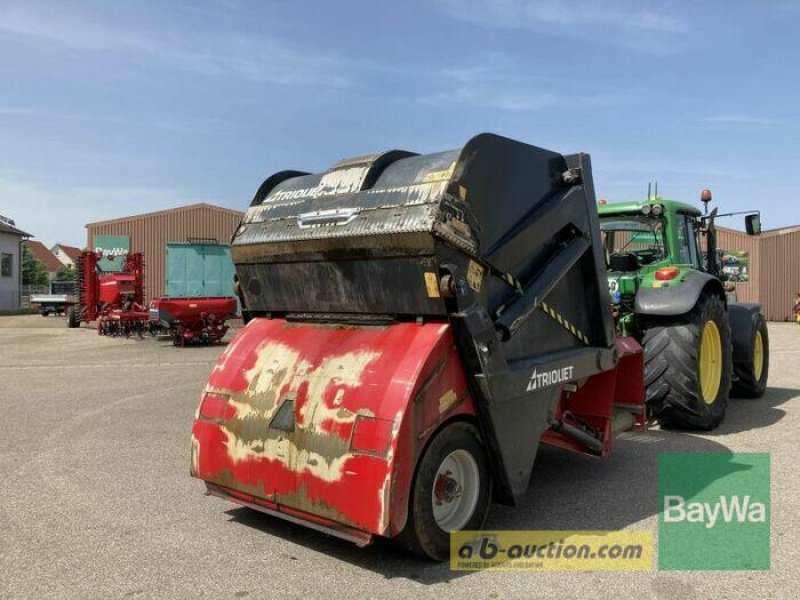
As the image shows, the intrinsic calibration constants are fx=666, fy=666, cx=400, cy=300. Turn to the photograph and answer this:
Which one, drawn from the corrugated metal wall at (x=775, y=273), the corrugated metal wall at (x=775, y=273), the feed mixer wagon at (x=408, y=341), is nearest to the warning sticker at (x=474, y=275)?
the feed mixer wagon at (x=408, y=341)

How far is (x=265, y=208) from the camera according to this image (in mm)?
4684

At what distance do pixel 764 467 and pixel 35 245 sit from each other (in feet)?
275

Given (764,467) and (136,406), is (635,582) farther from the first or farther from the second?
(136,406)

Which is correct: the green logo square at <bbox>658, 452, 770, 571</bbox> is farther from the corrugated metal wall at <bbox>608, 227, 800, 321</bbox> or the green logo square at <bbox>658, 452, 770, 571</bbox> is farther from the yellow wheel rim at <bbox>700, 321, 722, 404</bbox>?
the corrugated metal wall at <bbox>608, 227, 800, 321</bbox>

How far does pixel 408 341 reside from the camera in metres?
3.72

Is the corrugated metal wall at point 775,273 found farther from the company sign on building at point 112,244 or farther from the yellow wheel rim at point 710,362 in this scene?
the company sign on building at point 112,244

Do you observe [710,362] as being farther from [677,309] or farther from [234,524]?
[234,524]

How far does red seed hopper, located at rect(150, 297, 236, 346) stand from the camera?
15.9 m

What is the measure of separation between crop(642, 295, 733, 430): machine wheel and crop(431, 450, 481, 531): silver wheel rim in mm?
3170

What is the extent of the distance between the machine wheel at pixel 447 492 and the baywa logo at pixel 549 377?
0.49 m

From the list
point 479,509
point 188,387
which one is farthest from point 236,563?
point 188,387

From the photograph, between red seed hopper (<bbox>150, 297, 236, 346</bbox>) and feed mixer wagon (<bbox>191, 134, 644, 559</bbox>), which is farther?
red seed hopper (<bbox>150, 297, 236, 346</bbox>)

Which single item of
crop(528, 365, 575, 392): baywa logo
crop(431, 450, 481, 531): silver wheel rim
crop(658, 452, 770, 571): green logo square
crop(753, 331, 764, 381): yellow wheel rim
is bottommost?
crop(658, 452, 770, 571): green logo square

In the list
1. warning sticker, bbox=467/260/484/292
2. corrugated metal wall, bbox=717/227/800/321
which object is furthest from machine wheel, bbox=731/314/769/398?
corrugated metal wall, bbox=717/227/800/321
